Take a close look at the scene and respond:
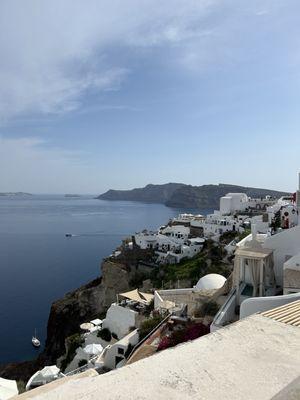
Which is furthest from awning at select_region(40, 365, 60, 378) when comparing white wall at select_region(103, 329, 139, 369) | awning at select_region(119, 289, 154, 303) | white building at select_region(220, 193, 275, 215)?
white building at select_region(220, 193, 275, 215)

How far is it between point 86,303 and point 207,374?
115 ft

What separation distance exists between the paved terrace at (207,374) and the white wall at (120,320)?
53.8ft

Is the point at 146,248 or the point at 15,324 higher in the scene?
the point at 146,248

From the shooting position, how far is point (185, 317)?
16188mm

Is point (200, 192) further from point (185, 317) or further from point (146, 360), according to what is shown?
point (146, 360)

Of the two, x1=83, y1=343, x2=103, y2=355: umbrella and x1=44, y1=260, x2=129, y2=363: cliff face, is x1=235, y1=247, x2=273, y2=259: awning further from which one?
x1=44, y1=260, x2=129, y2=363: cliff face

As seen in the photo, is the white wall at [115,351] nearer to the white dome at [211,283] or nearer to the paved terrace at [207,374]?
the white dome at [211,283]

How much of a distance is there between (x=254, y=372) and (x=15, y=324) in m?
37.8

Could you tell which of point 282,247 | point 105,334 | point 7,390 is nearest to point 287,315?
point 282,247

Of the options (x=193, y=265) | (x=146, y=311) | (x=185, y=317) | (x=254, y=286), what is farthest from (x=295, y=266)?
(x=193, y=265)

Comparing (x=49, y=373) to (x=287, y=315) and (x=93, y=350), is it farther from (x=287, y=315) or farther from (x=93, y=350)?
(x=287, y=315)

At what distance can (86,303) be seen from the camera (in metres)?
37.3

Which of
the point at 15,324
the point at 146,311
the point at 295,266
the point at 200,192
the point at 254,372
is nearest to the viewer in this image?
the point at 254,372

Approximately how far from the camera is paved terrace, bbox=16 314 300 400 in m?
3.41
